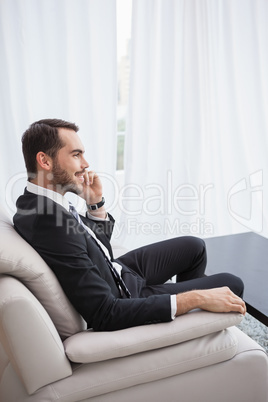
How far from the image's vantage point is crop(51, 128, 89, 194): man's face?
175 cm

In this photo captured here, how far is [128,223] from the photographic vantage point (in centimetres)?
357

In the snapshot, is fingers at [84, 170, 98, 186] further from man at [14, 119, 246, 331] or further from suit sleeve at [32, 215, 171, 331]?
suit sleeve at [32, 215, 171, 331]

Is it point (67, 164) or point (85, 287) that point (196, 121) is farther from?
point (85, 287)

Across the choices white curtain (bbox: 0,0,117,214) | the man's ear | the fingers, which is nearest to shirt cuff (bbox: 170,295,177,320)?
the man's ear

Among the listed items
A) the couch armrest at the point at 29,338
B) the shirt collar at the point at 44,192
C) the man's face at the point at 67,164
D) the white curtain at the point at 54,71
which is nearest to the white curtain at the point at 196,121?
the white curtain at the point at 54,71

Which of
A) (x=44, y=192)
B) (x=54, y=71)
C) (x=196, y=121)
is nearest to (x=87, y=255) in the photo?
(x=44, y=192)

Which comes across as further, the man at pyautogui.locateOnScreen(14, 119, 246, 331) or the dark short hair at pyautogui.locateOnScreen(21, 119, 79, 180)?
the dark short hair at pyautogui.locateOnScreen(21, 119, 79, 180)

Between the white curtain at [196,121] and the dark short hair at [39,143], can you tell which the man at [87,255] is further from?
the white curtain at [196,121]

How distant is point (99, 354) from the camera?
1441 mm

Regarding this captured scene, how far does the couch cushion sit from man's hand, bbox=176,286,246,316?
13.9 inches

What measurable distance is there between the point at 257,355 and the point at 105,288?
1.90 ft

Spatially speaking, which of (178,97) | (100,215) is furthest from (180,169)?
(100,215)

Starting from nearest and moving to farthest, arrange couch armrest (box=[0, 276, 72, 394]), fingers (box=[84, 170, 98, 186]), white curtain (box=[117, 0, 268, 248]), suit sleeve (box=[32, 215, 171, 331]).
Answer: couch armrest (box=[0, 276, 72, 394]) < suit sleeve (box=[32, 215, 171, 331]) < fingers (box=[84, 170, 98, 186]) < white curtain (box=[117, 0, 268, 248])

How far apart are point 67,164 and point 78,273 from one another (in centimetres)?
46
